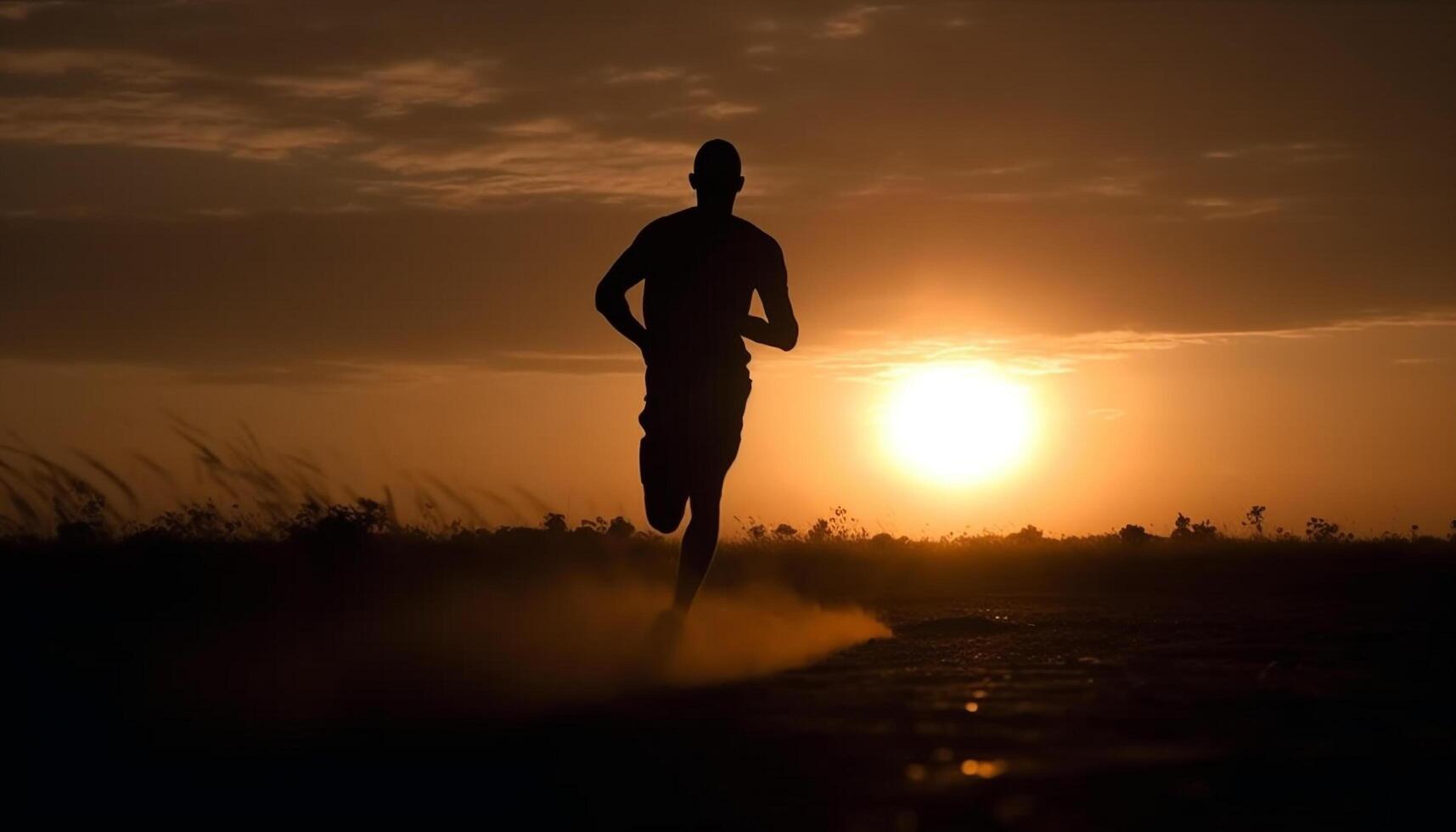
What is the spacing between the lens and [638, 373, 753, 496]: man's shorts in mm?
9961

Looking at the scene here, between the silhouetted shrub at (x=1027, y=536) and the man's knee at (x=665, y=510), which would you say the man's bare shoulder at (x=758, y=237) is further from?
the silhouetted shrub at (x=1027, y=536)

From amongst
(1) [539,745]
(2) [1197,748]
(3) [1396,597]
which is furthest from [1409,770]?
(3) [1396,597]

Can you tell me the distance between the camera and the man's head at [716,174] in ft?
33.2

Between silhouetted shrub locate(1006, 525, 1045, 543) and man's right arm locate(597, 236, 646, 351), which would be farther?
silhouetted shrub locate(1006, 525, 1045, 543)

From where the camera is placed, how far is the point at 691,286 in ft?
33.1

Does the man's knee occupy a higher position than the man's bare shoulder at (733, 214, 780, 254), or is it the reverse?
the man's bare shoulder at (733, 214, 780, 254)

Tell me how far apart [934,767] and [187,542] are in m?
10.7

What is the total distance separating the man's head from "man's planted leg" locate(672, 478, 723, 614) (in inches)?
62.9

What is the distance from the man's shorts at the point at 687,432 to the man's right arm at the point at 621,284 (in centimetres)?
42

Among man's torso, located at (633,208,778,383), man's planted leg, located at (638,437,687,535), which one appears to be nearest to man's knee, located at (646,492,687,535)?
man's planted leg, located at (638,437,687,535)

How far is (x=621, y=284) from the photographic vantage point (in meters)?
10.2

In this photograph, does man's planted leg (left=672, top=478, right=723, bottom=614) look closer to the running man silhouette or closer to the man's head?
the running man silhouette

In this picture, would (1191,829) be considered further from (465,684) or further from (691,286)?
(691,286)

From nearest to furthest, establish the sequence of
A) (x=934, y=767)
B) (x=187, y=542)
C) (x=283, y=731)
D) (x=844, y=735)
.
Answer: (x=934, y=767) → (x=844, y=735) → (x=283, y=731) → (x=187, y=542)
